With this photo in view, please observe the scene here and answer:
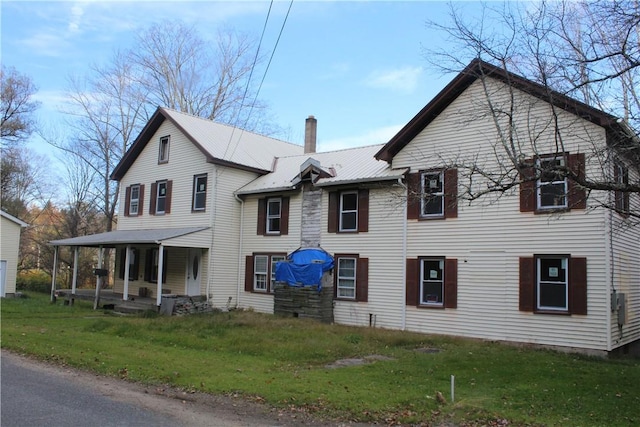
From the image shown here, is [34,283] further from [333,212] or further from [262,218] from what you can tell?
[333,212]

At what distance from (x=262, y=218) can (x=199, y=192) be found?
3.24m

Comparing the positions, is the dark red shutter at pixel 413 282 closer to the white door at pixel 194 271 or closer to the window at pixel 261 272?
the window at pixel 261 272

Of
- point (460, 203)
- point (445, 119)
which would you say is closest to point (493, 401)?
point (460, 203)

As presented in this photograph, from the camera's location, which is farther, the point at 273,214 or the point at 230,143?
the point at 230,143

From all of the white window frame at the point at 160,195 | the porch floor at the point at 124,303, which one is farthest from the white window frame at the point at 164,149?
the porch floor at the point at 124,303

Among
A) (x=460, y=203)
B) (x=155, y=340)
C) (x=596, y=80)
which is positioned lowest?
(x=155, y=340)

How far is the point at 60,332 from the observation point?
50.1 feet

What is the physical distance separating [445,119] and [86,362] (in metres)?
12.8

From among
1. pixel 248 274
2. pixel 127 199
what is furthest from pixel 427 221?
pixel 127 199

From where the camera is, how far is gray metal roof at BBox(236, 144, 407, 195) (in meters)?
19.2

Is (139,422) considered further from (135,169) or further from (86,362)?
(135,169)

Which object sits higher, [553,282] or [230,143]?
[230,143]

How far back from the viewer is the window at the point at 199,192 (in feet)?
76.7

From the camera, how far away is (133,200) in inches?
1073
